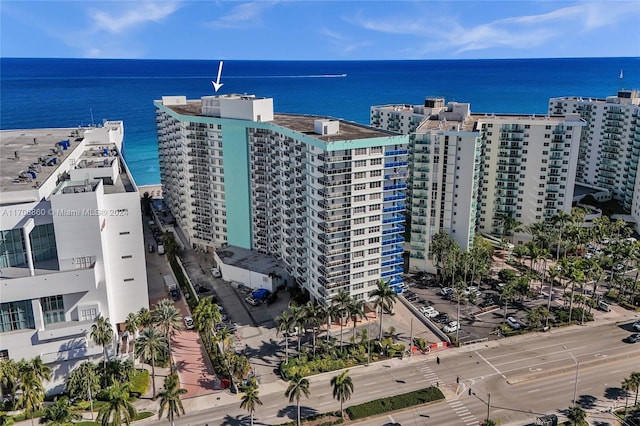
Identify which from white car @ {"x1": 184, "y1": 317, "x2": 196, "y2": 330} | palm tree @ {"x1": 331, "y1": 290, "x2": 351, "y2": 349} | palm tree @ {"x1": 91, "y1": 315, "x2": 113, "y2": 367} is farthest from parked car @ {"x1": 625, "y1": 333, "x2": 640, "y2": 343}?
palm tree @ {"x1": 91, "y1": 315, "x2": 113, "y2": 367}

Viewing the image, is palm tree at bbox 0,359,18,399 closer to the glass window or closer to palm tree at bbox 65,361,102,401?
the glass window

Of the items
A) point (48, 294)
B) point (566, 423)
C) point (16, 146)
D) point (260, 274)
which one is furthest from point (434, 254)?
point (16, 146)

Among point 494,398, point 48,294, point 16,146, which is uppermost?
point 16,146

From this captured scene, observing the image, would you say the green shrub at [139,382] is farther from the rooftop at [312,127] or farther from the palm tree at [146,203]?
the palm tree at [146,203]

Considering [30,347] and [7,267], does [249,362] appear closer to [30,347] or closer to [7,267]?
[30,347]

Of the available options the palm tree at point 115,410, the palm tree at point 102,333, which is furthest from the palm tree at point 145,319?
the palm tree at point 115,410

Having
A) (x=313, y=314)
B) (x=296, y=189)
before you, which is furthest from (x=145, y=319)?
(x=296, y=189)

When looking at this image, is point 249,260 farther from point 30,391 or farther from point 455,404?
point 455,404
